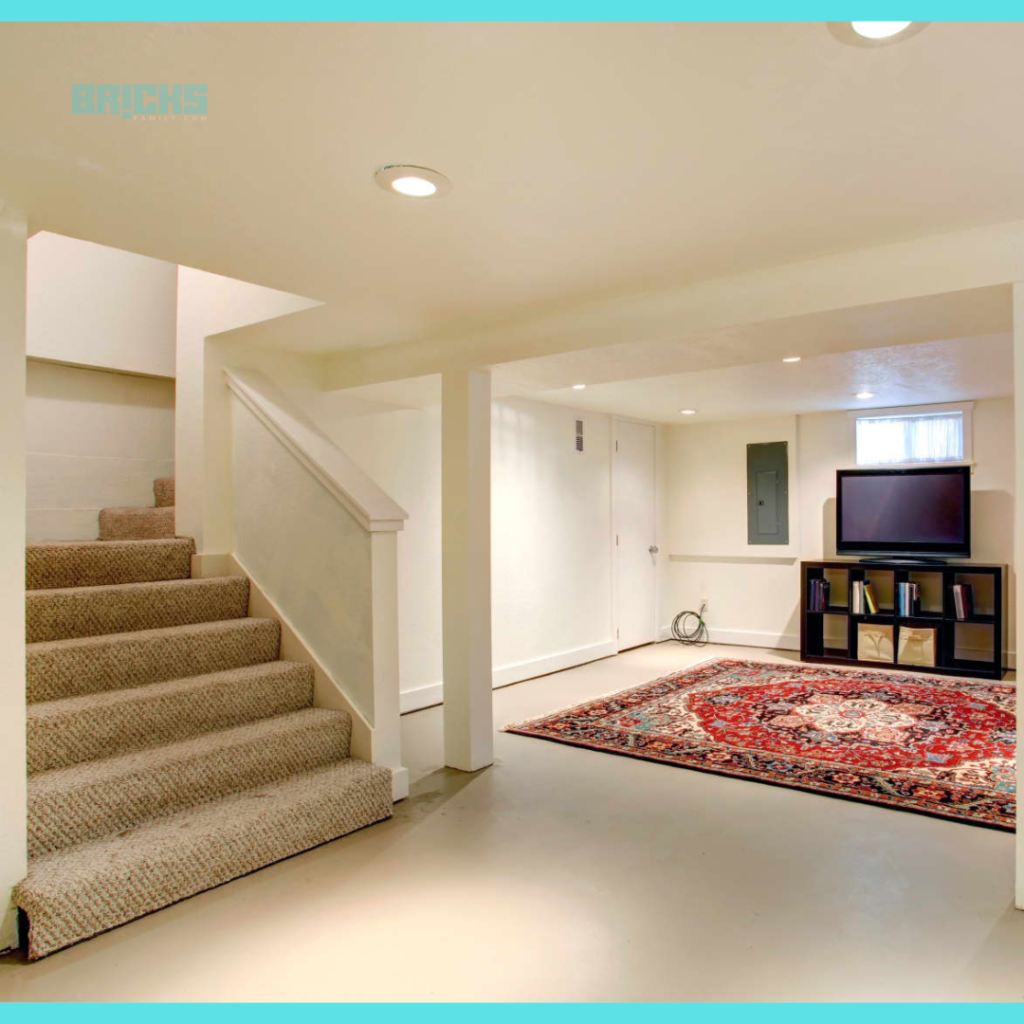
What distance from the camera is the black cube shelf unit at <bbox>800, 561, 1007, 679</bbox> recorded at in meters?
5.64

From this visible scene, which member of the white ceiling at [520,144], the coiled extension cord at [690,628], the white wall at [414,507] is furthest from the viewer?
the coiled extension cord at [690,628]

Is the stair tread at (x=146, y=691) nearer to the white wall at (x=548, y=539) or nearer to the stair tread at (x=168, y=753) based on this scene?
the stair tread at (x=168, y=753)

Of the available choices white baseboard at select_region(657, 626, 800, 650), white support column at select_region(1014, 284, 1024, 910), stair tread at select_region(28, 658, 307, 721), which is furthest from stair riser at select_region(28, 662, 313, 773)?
white baseboard at select_region(657, 626, 800, 650)

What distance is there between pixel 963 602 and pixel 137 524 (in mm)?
5630

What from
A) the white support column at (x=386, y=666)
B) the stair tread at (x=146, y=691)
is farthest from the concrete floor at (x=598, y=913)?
the stair tread at (x=146, y=691)

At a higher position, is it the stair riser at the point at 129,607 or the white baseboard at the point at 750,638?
the stair riser at the point at 129,607

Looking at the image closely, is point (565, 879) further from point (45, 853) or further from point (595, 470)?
point (595, 470)

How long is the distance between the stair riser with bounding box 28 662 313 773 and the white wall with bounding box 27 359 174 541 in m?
1.92

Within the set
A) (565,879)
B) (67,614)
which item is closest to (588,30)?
(565,879)

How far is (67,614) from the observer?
306 cm

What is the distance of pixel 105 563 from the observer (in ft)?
11.6

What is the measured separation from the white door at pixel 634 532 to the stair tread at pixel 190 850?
4015 mm

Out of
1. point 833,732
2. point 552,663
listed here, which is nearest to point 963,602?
point 833,732

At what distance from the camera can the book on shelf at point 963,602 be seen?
5.69 metres
